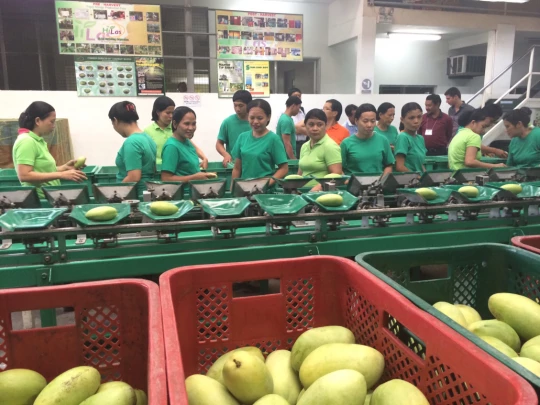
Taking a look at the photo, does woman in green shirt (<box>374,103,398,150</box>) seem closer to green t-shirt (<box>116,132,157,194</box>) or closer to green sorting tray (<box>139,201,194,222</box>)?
green t-shirt (<box>116,132,157,194</box>)

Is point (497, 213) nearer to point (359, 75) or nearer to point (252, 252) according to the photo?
point (252, 252)

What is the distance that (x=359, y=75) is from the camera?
7367mm

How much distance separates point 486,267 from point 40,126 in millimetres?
2439

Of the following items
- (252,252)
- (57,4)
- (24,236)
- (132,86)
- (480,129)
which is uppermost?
(57,4)

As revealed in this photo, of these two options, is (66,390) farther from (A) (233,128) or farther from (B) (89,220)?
(A) (233,128)

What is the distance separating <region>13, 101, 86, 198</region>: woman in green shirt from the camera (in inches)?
96.0

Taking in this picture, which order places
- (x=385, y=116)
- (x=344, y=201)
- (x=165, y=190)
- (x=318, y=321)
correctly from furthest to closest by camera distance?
(x=385, y=116)
(x=165, y=190)
(x=344, y=201)
(x=318, y=321)

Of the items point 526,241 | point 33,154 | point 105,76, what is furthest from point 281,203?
point 105,76

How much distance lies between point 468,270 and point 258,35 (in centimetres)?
603

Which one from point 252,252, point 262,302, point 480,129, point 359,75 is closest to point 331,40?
point 359,75

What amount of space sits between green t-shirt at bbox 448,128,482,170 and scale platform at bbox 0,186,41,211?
9.43 feet

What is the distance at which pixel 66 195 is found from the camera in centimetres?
192

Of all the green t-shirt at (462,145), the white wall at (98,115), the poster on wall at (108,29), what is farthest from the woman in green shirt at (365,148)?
the poster on wall at (108,29)

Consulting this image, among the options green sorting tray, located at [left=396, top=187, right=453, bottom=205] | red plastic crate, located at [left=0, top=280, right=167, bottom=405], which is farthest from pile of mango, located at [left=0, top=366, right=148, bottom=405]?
green sorting tray, located at [left=396, top=187, right=453, bottom=205]
